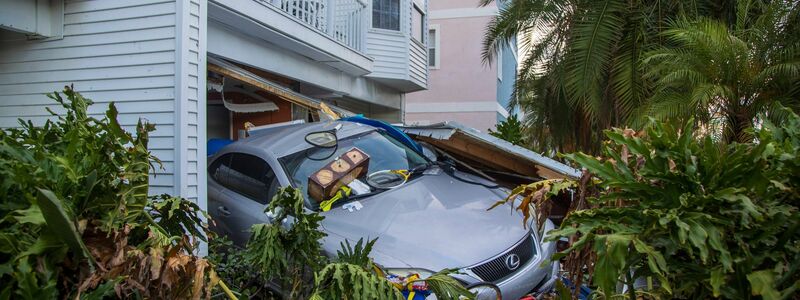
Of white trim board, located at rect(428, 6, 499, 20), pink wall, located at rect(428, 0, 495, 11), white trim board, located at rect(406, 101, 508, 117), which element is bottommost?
white trim board, located at rect(406, 101, 508, 117)

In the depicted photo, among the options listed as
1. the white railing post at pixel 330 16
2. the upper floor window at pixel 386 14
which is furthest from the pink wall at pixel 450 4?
the white railing post at pixel 330 16

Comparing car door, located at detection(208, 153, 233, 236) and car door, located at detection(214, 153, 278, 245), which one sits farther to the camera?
car door, located at detection(208, 153, 233, 236)

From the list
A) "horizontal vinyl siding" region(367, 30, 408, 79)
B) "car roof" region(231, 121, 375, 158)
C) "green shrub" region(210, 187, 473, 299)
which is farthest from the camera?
"horizontal vinyl siding" region(367, 30, 408, 79)

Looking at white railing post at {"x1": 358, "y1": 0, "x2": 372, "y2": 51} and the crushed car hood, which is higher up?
white railing post at {"x1": 358, "y1": 0, "x2": 372, "y2": 51}

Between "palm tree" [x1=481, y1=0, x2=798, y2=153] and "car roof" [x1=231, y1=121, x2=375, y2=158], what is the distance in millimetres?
4114

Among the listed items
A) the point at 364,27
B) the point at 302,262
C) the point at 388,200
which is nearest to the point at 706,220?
the point at 302,262

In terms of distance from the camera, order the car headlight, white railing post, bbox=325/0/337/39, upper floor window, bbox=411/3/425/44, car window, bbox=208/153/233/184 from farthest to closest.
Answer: upper floor window, bbox=411/3/425/44
white railing post, bbox=325/0/337/39
car window, bbox=208/153/233/184
the car headlight

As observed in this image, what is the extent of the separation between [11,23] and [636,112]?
7.35m

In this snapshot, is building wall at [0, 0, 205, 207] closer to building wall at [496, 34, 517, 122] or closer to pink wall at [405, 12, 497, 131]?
pink wall at [405, 12, 497, 131]

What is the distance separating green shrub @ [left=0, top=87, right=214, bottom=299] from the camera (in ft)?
7.48

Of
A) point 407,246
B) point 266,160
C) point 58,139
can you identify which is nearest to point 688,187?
point 407,246

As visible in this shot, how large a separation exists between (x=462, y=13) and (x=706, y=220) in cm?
1821

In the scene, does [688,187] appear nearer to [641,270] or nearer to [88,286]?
[641,270]

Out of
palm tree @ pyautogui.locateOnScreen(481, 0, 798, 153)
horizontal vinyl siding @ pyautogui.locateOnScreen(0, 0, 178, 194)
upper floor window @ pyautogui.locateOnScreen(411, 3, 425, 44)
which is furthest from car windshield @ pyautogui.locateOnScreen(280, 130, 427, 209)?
upper floor window @ pyautogui.locateOnScreen(411, 3, 425, 44)
